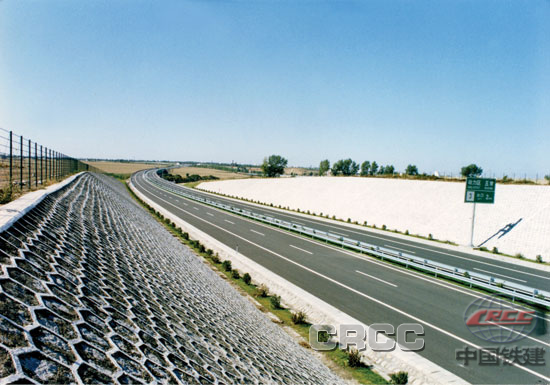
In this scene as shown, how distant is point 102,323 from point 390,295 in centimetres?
1353

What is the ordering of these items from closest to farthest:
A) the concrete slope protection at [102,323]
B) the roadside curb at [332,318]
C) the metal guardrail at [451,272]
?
the concrete slope protection at [102,323], the roadside curb at [332,318], the metal guardrail at [451,272]

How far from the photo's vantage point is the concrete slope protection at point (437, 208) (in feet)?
84.3

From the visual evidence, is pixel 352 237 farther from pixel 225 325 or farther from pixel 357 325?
pixel 225 325

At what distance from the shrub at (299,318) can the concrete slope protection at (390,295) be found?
187 centimetres

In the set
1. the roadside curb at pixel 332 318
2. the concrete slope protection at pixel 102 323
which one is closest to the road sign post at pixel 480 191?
the roadside curb at pixel 332 318

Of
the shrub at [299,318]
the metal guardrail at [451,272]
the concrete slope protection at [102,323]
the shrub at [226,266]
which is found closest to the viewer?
the concrete slope protection at [102,323]

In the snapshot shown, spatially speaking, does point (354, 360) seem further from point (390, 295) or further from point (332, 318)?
point (390, 295)

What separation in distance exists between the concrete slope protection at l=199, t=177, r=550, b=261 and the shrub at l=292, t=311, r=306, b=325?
21886 millimetres

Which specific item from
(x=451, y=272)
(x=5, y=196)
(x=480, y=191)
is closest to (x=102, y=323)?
(x=5, y=196)

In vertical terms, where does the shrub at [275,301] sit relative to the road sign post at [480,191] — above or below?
below

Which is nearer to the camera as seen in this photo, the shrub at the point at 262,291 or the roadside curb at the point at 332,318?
the roadside curb at the point at 332,318

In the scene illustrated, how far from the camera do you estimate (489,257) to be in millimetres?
23547

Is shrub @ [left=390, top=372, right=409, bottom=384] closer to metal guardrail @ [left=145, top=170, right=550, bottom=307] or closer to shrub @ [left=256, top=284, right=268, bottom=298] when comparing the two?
shrub @ [left=256, top=284, right=268, bottom=298]

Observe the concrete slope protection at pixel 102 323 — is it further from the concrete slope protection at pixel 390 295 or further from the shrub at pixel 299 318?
the concrete slope protection at pixel 390 295
